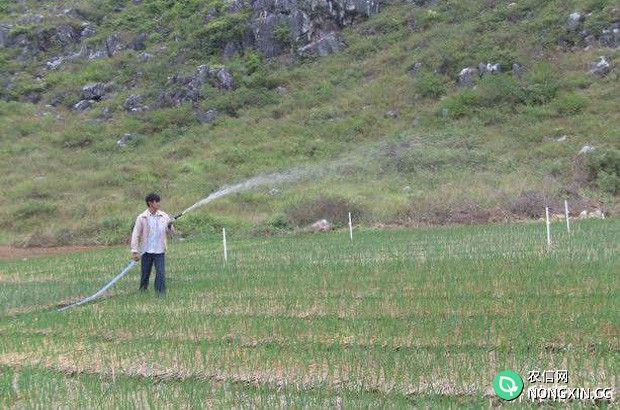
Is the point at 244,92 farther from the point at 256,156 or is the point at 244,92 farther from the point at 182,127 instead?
the point at 256,156

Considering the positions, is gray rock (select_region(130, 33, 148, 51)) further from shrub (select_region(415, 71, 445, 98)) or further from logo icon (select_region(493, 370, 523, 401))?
logo icon (select_region(493, 370, 523, 401))

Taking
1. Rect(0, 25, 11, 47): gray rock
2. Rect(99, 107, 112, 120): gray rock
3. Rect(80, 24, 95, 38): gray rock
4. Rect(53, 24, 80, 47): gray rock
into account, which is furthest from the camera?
Rect(0, 25, 11, 47): gray rock

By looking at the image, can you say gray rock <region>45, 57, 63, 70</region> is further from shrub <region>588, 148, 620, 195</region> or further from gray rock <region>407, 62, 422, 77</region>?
shrub <region>588, 148, 620, 195</region>

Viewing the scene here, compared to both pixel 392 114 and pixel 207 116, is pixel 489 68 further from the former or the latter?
pixel 207 116

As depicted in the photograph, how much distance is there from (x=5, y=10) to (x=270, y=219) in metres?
55.2

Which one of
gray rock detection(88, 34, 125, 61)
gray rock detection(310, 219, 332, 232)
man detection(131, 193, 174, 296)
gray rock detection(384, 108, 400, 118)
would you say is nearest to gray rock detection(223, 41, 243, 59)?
gray rock detection(88, 34, 125, 61)

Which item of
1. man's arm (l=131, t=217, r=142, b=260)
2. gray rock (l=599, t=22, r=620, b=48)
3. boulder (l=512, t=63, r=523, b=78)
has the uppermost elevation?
gray rock (l=599, t=22, r=620, b=48)

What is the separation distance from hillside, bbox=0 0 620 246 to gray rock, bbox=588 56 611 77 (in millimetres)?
119

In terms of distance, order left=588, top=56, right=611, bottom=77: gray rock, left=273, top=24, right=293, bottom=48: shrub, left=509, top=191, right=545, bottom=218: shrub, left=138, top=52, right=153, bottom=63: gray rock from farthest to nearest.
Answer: left=138, top=52, right=153, bottom=63: gray rock
left=273, top=24, right=293, bottom=48: shrub
left=588, top=56, right=611, bottom=77: gray rock
left=509, top=191, right=545, bottom=218: shrub

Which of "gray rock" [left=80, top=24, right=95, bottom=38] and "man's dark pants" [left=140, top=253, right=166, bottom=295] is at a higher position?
"gray rock" [left=80, top=24, right=95, bottom=38]

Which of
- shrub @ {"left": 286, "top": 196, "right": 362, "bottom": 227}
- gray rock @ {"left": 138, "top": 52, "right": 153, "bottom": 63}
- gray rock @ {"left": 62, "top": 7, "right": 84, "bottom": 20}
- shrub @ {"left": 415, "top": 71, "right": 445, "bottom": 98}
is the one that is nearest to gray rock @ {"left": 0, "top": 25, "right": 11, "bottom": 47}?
gray rock @ {"left": 62, "top": 7, "right": 84, "bottom": 20}

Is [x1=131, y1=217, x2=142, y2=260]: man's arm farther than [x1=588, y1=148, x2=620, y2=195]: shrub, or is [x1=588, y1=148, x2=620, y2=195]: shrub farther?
[x1=588, y1=148, x2=620, y2=195]: shrub

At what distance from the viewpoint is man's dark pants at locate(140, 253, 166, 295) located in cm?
1117

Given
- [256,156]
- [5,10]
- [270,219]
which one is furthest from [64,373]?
[5,10]
